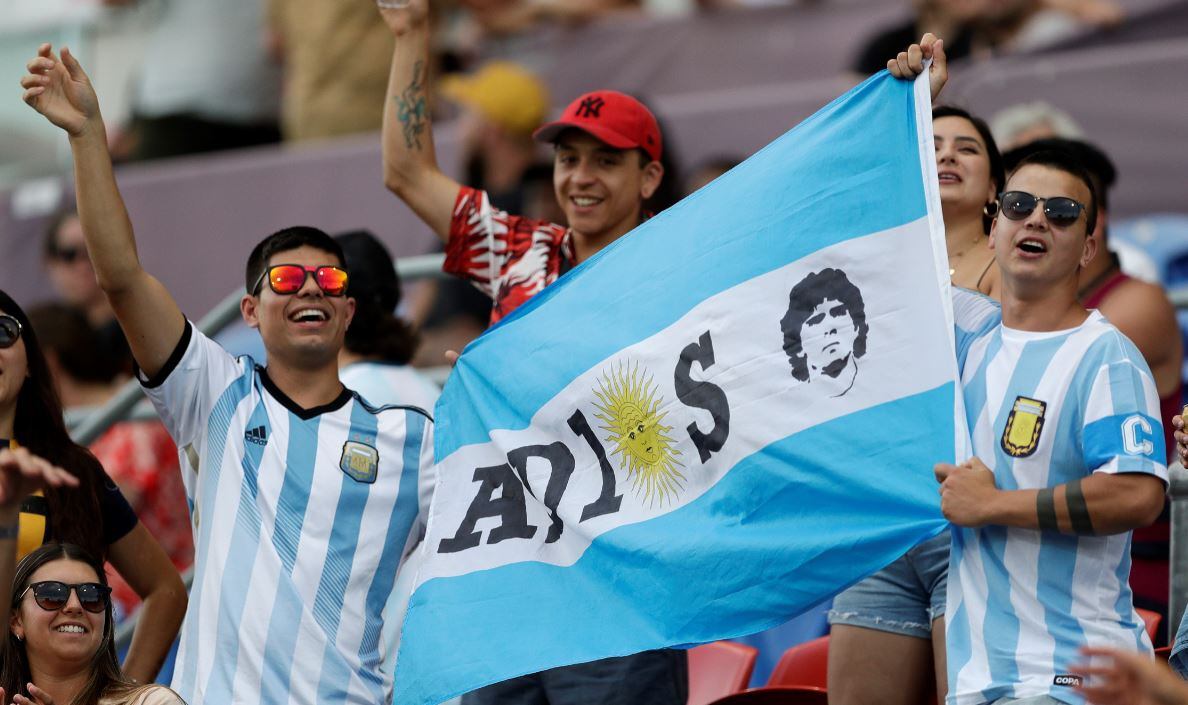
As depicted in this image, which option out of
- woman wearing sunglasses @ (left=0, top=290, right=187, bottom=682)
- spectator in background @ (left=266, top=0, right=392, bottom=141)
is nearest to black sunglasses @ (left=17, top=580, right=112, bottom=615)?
woman wearing sunglasses @ (left=0, top=290, right=187, bottom=682)

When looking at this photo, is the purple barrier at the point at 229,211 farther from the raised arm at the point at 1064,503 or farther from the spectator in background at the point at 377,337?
the raised arm at the point at 1064,503

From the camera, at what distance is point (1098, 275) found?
5.31 m

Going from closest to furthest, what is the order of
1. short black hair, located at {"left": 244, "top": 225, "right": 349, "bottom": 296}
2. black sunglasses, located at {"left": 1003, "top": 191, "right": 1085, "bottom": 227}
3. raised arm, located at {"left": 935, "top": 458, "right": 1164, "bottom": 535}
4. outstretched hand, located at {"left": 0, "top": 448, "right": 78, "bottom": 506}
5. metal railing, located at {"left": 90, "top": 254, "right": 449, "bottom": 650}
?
outstretched hand, located at {"left": 0, "top": 448, "right": 78, "bottom": 506} → raised arm, located at {"left": 935, "top": 458, "right": 1164, "bottom": 535} → black sunglasses, located at {"left": 1003, "top": 191, "right": 1085, "bottom": 227} → short black hair, located at {"left": 244, "top": 225, "right": 349, "bottom": 296} → metal railing, located at {"left": 90, "top": 254, "right": 449, "bottom": 650}

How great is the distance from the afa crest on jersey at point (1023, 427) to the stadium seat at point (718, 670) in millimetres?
1623

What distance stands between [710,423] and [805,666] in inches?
45.9

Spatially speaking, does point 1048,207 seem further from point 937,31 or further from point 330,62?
point 330,62

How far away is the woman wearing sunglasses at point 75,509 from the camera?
15.1 ft

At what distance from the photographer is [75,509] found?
4.66 m

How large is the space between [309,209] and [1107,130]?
3928 millimetres

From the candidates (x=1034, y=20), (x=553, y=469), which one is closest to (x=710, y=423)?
(x=553, y=469)

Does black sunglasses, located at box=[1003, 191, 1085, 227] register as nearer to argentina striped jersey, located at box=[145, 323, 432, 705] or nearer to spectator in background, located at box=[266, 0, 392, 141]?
argentina striped jersey, located at box=[145, 323, 432, 705]

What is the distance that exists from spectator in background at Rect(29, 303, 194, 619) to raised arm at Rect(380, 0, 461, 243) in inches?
74.2

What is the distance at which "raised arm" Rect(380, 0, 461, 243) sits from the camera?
5.40 m

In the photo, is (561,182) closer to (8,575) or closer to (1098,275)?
(1098,275)
